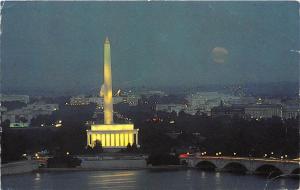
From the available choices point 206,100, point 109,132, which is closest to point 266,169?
point 206,100

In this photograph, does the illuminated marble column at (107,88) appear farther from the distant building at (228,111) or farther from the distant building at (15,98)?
the distant building at (228,111)

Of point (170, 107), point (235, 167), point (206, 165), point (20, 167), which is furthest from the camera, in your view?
point (170, 107)

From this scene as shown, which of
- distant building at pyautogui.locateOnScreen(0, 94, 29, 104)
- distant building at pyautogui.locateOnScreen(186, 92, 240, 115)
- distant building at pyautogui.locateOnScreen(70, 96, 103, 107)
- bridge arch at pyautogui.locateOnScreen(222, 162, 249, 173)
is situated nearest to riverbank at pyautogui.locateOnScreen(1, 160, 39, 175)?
distant building at pyautogui.locateOnScreen(0, 94, 29, 104)

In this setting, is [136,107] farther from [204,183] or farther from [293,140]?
[204,183]

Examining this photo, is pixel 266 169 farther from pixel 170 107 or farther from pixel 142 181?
pixel 170 107

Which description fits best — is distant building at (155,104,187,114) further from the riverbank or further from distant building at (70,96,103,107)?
the riverbank

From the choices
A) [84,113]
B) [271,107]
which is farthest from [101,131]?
[271,107]
